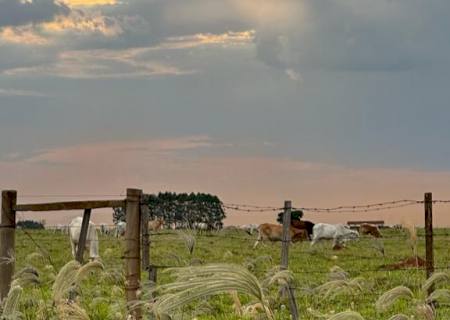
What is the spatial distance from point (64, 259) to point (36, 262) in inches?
51.8

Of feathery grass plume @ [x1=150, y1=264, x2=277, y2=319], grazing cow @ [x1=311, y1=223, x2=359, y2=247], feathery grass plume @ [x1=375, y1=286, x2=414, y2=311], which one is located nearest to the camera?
feathery grass plume @ [x1=150, y1=264, x2=277, y2=319]

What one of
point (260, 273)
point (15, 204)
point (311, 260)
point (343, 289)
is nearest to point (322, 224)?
point (311, 260)

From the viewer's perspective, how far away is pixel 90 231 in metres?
30.4

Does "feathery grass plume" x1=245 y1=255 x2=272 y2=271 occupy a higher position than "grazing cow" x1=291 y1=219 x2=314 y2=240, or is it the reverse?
"grazing cow" x1=291 y1=219 x2=314 y2=240

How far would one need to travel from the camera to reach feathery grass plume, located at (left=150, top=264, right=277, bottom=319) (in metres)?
3.10

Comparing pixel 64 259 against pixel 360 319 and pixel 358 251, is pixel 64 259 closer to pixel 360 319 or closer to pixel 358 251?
pixel 358 251

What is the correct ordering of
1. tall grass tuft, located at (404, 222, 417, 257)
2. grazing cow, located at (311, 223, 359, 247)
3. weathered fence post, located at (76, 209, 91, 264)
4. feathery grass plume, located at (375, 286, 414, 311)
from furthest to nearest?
grazing cow, located at (311, 223, 359, 247)
weathered fence post, located at (76, 209, 91, 264)
tall grass tuft, located at (404, 222, 417, 257)
feathery grass plume, located at (375, 286, 414, 311)

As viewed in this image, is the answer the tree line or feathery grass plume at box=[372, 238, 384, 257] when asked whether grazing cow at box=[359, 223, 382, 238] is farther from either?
feathery grass plume at box=[372, 238, 384, 257]

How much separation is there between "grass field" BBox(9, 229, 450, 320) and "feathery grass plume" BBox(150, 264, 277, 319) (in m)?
2.55

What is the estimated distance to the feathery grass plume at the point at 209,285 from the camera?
3100 mm

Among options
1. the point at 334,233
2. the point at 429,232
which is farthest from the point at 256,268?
the point at 334,233

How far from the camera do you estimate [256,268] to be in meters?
22.5

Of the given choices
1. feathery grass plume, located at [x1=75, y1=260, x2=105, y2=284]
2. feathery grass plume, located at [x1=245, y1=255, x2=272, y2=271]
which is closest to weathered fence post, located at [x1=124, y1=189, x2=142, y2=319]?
feathery grass plume, located at [x1=245, y1=255, x2=272, y2=271]

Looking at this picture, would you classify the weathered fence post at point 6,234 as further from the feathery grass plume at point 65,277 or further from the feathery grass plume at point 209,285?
the feathery grass plume at point 209,285
